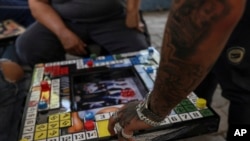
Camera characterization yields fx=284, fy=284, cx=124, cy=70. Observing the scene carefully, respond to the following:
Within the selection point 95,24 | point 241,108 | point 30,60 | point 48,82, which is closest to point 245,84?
point 241,108

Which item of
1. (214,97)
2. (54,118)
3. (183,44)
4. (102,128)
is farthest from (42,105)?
(214,97)

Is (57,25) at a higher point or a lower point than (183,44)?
lower

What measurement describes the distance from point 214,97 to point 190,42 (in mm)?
901

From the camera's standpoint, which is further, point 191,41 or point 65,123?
point 65,123

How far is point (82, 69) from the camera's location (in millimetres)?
879

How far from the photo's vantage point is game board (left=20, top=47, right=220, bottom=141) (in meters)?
0.61

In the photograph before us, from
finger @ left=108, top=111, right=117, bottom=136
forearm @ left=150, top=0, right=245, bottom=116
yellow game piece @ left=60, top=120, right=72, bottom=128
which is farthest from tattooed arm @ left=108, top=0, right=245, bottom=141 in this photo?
yellow game piece @ left=60, top=120, right=72, bottom=128

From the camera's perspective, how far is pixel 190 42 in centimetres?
40

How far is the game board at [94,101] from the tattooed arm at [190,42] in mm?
175

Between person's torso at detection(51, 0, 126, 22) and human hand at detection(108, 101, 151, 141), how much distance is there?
0.64 metres

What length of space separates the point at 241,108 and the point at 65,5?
2.49 feet

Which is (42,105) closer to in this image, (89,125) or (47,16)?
(89,125)

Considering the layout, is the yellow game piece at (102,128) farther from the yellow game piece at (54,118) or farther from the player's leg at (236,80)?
the player's leg at (236,80)

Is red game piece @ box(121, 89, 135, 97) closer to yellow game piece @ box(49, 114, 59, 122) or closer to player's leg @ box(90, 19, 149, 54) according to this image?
yellow game piece @ box(49, 114, 59, 122)
